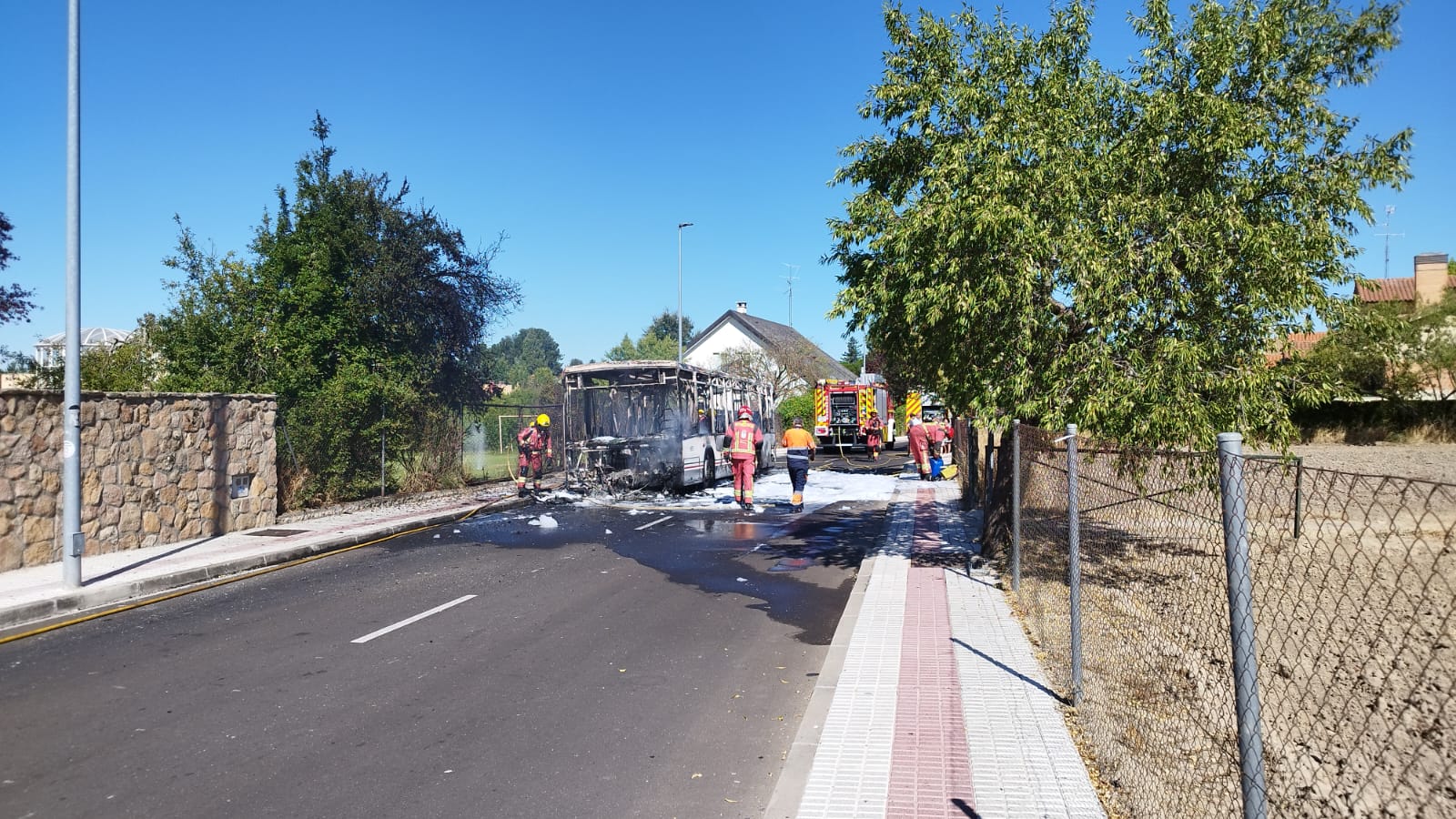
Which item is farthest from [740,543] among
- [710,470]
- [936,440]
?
[936,440]

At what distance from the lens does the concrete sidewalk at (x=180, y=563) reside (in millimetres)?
9348

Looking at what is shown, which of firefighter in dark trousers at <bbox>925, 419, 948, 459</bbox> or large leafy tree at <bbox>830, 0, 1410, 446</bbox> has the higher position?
large leafy tree at <bbox>830, 0, 1410, 446</bbox>

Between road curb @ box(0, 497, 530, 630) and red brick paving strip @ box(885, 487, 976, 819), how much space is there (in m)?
8.29

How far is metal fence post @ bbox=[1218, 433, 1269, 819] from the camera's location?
2.74 m

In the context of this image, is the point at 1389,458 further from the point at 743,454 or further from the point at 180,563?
the point at 180,563

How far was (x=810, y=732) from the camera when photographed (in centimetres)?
544

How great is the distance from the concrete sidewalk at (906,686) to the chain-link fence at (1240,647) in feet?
1.09

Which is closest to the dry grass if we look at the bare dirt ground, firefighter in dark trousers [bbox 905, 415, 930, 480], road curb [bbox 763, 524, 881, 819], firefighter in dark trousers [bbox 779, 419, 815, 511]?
road curb [bbox 763, 524, 881, 819]

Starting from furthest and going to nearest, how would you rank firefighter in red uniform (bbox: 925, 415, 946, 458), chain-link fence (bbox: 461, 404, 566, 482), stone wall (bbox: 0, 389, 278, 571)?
firefighter in red uniform (bbox: 925, 415, 946, 458) → chain-link fence (bbox: 461, 404, 566, 482) → stone wall (bbox: 0, 389, 278, 571)

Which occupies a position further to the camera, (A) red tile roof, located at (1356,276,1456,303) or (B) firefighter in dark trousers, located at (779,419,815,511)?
(A) red tile roof, located at (1356,276,1456,303)

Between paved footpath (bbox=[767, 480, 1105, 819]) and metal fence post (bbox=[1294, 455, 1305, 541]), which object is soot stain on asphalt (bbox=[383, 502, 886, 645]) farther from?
metal fence post (bbox=[1294, 455, 1305, 541])

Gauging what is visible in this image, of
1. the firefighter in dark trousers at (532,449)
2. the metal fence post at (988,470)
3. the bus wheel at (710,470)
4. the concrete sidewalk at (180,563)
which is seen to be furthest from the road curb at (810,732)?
the bus wheel at (710,470)

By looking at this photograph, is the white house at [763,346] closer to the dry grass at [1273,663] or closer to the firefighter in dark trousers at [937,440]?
the firefighter in dark trousers at [937,440]

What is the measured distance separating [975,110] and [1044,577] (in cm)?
511
